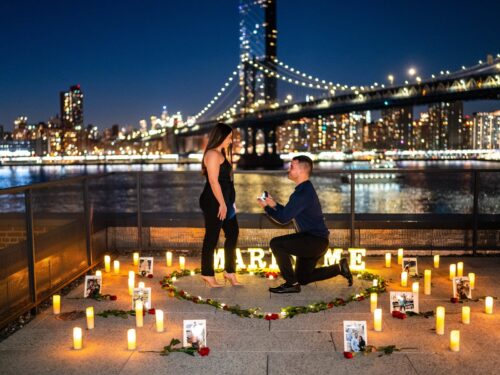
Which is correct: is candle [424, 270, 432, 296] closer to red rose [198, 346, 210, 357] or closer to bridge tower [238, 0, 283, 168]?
red rose [198, 346, 210, 357]

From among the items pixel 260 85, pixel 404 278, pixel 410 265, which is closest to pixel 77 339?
pixel 404 278

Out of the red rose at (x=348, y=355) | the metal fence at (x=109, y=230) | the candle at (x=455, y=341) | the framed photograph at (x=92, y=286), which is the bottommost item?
the red rose at (x=348, y=355)

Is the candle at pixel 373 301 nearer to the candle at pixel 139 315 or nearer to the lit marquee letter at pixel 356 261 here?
the lit marquee letter at pixel 356 261

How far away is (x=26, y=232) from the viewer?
228 inches

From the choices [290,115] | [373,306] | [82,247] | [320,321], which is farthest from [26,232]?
[290,115]

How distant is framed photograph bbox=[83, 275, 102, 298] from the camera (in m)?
6.30

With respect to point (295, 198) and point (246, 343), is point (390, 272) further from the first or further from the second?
point (246, 343)

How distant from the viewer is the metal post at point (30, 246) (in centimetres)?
577

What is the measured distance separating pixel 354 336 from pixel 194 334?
1265mm

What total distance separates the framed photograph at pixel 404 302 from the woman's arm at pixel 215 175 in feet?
6.49

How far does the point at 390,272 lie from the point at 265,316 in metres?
2.44

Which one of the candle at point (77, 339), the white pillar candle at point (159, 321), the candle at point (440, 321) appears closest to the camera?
the candle at point (77, 339)

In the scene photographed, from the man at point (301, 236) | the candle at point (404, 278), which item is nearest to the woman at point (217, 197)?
the man at point (301, 236)

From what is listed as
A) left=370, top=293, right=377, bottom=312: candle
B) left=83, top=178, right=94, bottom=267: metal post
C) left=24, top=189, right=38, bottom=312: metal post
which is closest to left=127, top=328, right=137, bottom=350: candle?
left=24, top=189, right=38, bottom=312: metal post
